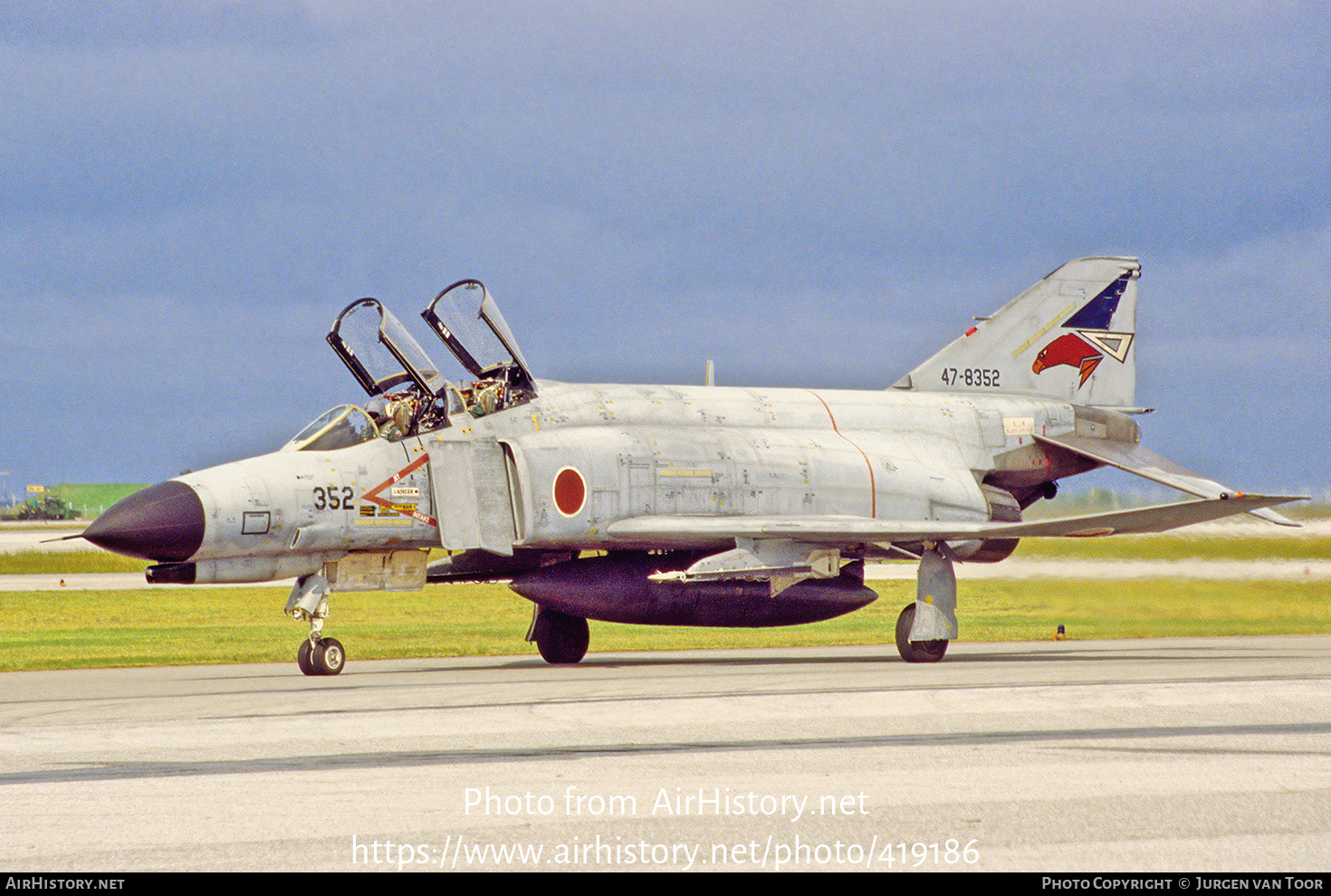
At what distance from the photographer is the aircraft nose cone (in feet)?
46.5

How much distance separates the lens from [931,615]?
1689 centimetres

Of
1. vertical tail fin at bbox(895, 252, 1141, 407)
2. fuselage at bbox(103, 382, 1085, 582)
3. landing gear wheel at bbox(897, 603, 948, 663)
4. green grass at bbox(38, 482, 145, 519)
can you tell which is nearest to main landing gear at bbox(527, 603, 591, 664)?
fuselage at bbox(103, 382, 1085, 582)

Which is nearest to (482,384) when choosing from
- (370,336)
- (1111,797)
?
(370,336)

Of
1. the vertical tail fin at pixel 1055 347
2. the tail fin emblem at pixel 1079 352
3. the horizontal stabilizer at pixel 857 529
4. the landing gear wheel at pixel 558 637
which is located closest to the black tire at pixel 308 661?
the landing gear wheel at pixel 558 637

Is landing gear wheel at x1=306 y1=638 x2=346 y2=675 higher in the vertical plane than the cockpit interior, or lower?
lower

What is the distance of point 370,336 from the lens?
16875mm

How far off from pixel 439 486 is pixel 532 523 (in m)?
1.14

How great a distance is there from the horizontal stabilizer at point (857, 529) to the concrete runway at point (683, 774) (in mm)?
2162

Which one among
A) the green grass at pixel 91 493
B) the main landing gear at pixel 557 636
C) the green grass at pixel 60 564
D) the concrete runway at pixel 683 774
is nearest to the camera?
the concrete runway at pixel 683 774

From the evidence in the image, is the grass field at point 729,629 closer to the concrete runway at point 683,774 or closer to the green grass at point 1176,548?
the green grass at point 1176,548

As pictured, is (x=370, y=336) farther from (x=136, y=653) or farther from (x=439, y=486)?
(x=136, y=653)

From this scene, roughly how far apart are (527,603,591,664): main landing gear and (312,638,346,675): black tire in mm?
3154

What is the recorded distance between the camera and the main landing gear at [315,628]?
1514cm

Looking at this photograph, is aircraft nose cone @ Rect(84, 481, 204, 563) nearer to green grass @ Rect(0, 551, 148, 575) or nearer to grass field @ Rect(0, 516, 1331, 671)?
grass field @ Rect(0, 516, 1331, 671)
